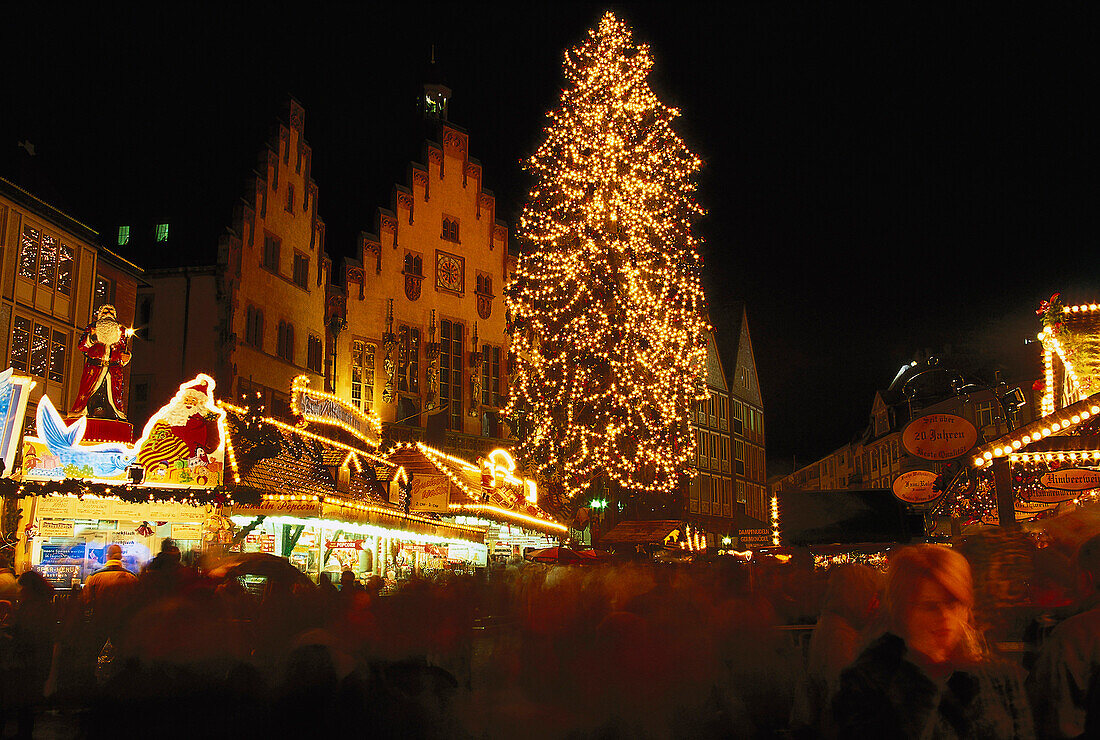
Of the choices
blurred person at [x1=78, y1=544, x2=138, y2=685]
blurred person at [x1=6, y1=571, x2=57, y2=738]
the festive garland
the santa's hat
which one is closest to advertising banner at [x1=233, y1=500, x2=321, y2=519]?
the festive garland

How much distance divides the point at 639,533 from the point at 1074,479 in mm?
12771

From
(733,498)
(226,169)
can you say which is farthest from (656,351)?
(733,498)

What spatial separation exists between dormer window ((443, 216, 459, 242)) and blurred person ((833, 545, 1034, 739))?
128ft

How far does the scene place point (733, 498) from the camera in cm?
6944

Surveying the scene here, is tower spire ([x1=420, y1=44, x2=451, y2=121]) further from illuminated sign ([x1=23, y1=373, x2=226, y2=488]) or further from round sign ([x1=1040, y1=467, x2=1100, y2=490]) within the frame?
round sign ([x1=1040, y1=467, x2=1100, y2=490])

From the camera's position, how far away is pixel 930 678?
3.71 metres

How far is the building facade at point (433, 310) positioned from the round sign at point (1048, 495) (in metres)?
20.6

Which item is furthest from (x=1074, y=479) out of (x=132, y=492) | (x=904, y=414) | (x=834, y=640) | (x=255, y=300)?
(x=904, y=414)

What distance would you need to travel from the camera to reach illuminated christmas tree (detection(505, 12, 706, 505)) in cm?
3077

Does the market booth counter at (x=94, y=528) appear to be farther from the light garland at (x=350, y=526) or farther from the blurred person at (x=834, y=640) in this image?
the blurred person at (x=834, y=640)

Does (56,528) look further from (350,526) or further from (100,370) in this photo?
(350,526)

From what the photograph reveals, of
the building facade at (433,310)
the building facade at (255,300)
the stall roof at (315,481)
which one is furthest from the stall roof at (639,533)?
the building facade at (255,300)

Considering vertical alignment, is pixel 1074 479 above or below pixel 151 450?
below

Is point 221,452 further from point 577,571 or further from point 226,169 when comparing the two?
point 226,169
